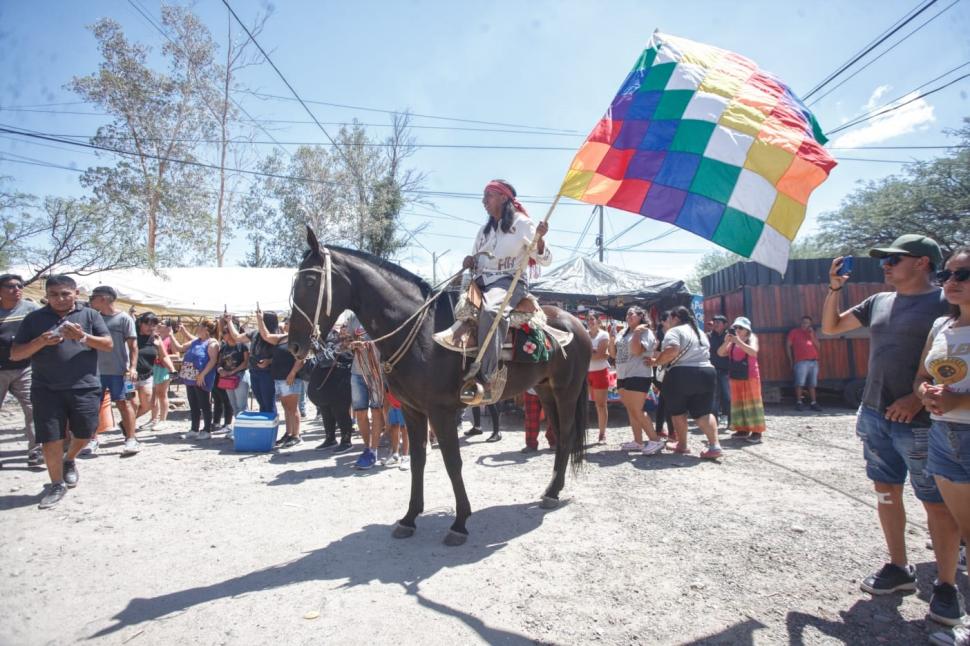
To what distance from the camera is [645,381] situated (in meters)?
6.76

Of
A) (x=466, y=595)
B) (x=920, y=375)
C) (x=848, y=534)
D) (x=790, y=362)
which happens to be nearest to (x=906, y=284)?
(x=920, y=375)

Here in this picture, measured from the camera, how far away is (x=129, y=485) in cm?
543

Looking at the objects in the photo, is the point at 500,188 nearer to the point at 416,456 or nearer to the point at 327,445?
the point at 416,456

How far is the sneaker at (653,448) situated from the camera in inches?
259

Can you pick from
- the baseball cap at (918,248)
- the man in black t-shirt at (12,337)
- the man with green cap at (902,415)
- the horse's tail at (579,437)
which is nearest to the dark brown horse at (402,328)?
the horse's tail at (579,437)

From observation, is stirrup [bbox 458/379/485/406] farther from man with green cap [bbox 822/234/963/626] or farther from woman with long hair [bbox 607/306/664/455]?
woman with long hair [bbox 607/306/664/455]

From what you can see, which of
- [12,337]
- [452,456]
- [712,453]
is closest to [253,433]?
[12,337]

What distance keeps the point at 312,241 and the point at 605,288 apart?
8.26m

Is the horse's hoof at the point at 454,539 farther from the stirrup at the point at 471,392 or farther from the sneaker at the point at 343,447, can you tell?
the sneaker at the point at 343,447

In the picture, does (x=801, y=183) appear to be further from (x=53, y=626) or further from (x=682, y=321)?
(x=53, y=626)

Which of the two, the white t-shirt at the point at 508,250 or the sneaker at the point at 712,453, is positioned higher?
the white t-shirt at the point at 508,250

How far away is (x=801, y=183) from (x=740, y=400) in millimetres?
5372

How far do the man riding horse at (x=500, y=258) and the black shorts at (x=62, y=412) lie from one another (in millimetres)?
4335

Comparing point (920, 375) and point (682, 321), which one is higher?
point (682, 321)
